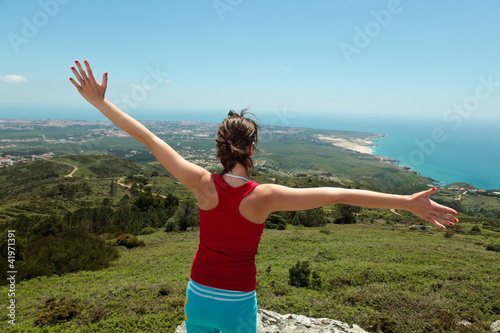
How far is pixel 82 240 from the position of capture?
54.9 feet

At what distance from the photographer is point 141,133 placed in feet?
6.00

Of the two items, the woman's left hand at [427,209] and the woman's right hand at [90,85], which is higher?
the woman's right hand at [90,85]

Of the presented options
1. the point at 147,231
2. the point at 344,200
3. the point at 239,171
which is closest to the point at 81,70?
the point at 239,171

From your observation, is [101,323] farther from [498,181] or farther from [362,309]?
[498,181]

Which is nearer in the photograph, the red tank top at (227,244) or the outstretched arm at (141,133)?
the red tank top at (227,244)

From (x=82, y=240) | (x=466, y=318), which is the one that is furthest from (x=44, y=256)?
(x=466, y=318)

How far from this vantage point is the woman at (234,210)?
5.00 ft

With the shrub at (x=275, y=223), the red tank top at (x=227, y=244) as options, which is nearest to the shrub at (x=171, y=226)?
the shrub at (x=275, y=223)

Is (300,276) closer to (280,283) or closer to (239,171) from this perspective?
(280,283)

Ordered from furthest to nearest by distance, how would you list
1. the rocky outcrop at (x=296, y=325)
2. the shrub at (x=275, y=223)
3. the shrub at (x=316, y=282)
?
Answer: the shrub at (x=275, y=223) < the shrub at (x=316, y=282) < the rocky outcrop at (x=296, y=325)

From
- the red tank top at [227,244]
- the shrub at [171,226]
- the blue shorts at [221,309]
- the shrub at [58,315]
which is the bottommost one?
the shrub at [171,226]

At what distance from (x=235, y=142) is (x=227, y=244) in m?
0.69

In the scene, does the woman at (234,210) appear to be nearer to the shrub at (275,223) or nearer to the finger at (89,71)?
the finger at (89,71)

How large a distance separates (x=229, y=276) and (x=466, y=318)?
27.5ft
